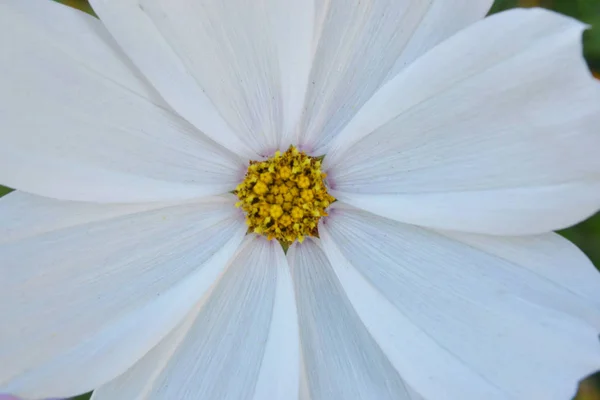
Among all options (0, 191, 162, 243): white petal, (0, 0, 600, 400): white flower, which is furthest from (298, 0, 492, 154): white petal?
→ (0, 191, 162, 243): white petal

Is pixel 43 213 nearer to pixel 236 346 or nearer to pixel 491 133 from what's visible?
pixel 236 346

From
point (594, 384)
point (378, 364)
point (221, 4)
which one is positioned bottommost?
point (594, 384)

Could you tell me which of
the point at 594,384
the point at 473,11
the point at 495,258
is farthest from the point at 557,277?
the point at 594,384

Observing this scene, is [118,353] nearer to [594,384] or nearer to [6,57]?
[6,57]

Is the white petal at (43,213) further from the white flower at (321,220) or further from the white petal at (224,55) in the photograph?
the white petal at (224,55)

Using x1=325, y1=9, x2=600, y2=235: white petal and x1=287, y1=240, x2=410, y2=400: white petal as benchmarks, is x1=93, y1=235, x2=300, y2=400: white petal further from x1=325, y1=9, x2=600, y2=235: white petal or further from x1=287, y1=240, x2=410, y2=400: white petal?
x1=325, y1=9, x2=600, y2=235: white petal

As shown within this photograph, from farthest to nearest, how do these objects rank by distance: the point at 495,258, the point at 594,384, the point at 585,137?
the point at 594,384 < the point at 495,258 < the point at 585,137
